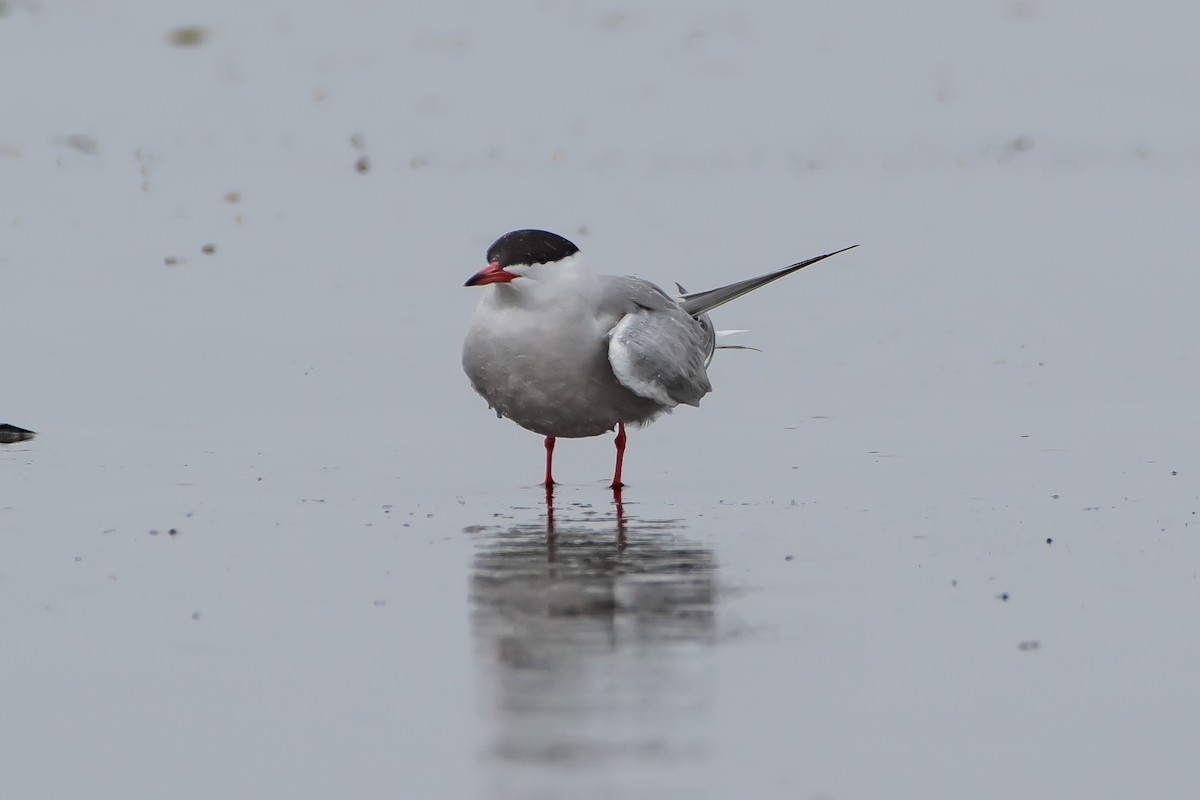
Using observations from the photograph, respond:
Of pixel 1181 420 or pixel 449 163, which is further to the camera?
pixel 449 163

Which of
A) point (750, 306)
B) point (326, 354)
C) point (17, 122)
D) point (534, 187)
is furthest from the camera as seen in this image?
point (17, 122)

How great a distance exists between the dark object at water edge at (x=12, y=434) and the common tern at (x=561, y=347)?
2.46 meters

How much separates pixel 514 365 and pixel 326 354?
4.23 meters

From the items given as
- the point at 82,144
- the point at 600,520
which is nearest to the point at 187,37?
the point at 82,144

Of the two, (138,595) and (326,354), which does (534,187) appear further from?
(138,595)

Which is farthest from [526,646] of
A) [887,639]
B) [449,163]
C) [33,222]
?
[449,163]

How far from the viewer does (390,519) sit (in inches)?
333

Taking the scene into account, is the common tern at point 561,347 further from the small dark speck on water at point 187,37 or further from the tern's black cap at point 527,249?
the small dark speck on water at point 187,37

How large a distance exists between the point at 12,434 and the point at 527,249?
3.01 metres

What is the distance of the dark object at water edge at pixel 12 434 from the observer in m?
9.97

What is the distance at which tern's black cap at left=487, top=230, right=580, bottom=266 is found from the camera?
28.8 feet

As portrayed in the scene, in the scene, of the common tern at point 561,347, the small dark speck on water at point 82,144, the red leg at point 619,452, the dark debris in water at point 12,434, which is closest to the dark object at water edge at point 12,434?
the dark debris in water at point 12,434

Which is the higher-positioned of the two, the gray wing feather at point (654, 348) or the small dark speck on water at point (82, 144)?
the small dark speck on water at point (82, 144)

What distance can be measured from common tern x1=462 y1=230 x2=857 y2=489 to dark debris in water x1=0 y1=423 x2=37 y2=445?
2.46m
